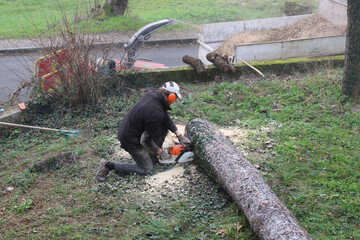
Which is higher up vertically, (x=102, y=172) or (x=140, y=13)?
(x=140, y=13)

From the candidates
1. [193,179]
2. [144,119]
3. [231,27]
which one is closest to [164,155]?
[193,179]

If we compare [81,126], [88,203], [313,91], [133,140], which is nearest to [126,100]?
[81,126]

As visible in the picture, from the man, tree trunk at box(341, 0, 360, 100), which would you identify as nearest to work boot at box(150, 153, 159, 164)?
the man

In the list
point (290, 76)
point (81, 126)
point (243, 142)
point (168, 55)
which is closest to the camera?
point (243, 142)

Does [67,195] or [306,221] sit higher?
[67,195]

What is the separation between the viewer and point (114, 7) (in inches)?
657

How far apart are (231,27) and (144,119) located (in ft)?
26.9

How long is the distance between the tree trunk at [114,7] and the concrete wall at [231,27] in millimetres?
6463

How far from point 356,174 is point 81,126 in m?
5.27

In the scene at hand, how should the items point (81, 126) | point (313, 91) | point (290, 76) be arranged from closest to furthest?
1. point (81, 126)
2. point (313, 91)
3. point (290, 76)

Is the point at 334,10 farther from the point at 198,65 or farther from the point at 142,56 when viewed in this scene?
the point at 142,56

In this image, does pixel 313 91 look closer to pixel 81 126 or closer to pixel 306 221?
pixel 306 221

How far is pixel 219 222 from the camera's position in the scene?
14.8ft

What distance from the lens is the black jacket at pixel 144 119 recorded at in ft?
16.8
